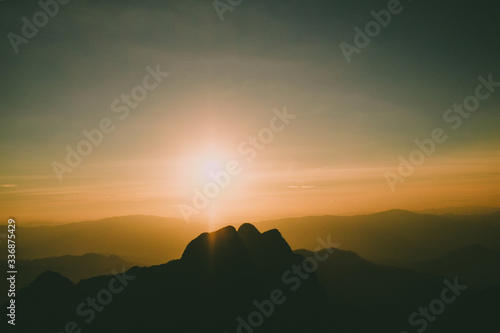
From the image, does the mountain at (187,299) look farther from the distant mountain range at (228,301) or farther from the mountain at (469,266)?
the mountain at (469,266)

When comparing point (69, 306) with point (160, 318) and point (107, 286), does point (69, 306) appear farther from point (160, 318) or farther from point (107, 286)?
point (160, 318)

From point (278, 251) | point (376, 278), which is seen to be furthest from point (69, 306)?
point (376, 278)

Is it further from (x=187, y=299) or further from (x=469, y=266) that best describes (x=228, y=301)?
(x=469, y=266)

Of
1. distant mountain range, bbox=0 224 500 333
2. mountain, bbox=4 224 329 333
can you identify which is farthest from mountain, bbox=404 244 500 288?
mountain, bbox=4 224 329 333

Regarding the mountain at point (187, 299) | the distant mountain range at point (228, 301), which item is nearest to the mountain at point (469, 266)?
the distant mountain range at point (228, 301)

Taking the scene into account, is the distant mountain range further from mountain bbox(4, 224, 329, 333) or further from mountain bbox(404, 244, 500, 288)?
mountain bbox(404, 244, 500, 288)

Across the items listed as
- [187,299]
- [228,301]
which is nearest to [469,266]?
[228,301]

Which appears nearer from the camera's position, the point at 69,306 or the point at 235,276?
the point at 69,306
